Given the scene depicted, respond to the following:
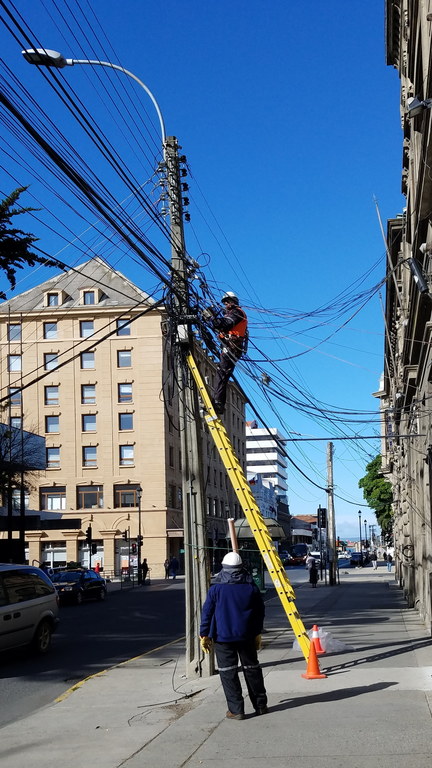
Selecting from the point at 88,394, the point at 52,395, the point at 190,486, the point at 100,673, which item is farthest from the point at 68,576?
the point at 52,395

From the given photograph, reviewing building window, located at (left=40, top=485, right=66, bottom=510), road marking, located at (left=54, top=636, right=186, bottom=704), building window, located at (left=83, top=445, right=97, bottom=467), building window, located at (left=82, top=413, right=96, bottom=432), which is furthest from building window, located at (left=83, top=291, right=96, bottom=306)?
road marking, located at (left=54, top=636, right=186, bottom=704)

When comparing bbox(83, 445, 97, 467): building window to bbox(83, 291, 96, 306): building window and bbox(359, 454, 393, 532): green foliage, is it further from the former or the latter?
bbox(359, 454, 393, 532): green foliage

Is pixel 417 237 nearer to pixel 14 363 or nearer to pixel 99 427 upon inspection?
pixel 99 427

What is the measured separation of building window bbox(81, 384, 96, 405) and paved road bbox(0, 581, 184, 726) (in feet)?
122

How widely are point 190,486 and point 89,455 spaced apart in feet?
184

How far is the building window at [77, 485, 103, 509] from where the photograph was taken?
66.4 meters

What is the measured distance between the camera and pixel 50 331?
227ft

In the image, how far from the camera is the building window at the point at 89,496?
218ft

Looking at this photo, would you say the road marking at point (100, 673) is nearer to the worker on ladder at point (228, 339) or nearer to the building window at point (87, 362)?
the worker on ladder at point (228, 339)

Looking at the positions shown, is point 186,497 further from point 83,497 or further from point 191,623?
point 83,497

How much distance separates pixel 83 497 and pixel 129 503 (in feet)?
12.6

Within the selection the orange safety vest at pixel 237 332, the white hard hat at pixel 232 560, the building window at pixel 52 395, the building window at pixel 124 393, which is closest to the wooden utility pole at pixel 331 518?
the building window at pixel 124 393

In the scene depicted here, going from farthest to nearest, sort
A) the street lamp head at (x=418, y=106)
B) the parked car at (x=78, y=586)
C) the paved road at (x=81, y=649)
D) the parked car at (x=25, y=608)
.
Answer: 1. the parked car at (x=78, y=586)
2. the parked car at (x=25, y=608)
3. the paved road at (x=81, y=649)
4. the street lamp head at (x=418, y=106)

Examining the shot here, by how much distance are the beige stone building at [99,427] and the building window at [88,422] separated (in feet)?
0.26
